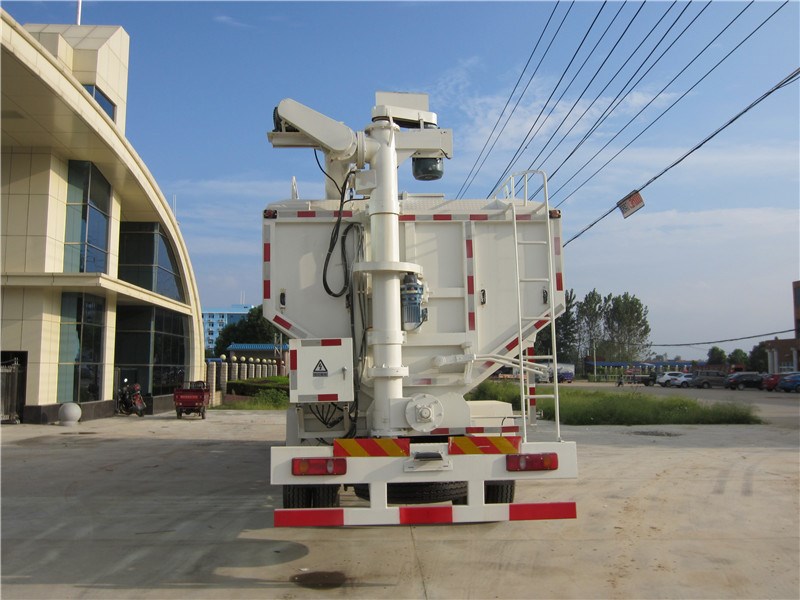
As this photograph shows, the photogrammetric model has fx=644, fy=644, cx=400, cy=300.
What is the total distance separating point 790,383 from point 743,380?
19.9 feet

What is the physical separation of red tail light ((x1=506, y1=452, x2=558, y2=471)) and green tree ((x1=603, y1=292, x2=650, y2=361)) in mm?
90176

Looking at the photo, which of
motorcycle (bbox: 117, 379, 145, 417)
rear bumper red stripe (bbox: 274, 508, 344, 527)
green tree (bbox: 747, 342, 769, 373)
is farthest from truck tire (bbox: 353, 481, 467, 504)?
green tree (bbox: 747, 342, 769, 373)

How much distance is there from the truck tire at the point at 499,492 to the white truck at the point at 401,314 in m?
0.02

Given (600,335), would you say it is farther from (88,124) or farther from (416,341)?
(416,341)

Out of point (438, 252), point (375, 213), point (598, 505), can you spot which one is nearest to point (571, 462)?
point (438, 252)

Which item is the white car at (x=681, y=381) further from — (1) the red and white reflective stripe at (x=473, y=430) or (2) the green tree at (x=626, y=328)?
(1) the red and white reflective stripe at (x=473, y=430)

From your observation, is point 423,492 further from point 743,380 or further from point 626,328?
point 626,328

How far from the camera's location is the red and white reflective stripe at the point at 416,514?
4.75m

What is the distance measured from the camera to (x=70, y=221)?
2045 centimetres

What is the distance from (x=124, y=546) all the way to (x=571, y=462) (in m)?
4.31

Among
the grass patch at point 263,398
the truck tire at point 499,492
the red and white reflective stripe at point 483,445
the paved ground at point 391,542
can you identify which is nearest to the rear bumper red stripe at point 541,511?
the red and white reflective stripe at point 483,445

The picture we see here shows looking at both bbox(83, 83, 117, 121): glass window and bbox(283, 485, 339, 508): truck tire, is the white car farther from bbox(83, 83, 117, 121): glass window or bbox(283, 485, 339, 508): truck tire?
bbox(283, 485, 339, 508): truck tire

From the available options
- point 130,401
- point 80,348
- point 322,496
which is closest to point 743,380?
point 130,401

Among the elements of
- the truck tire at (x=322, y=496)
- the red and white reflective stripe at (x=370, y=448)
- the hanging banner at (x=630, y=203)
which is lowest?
the truck tire at (x=322, y=496)
